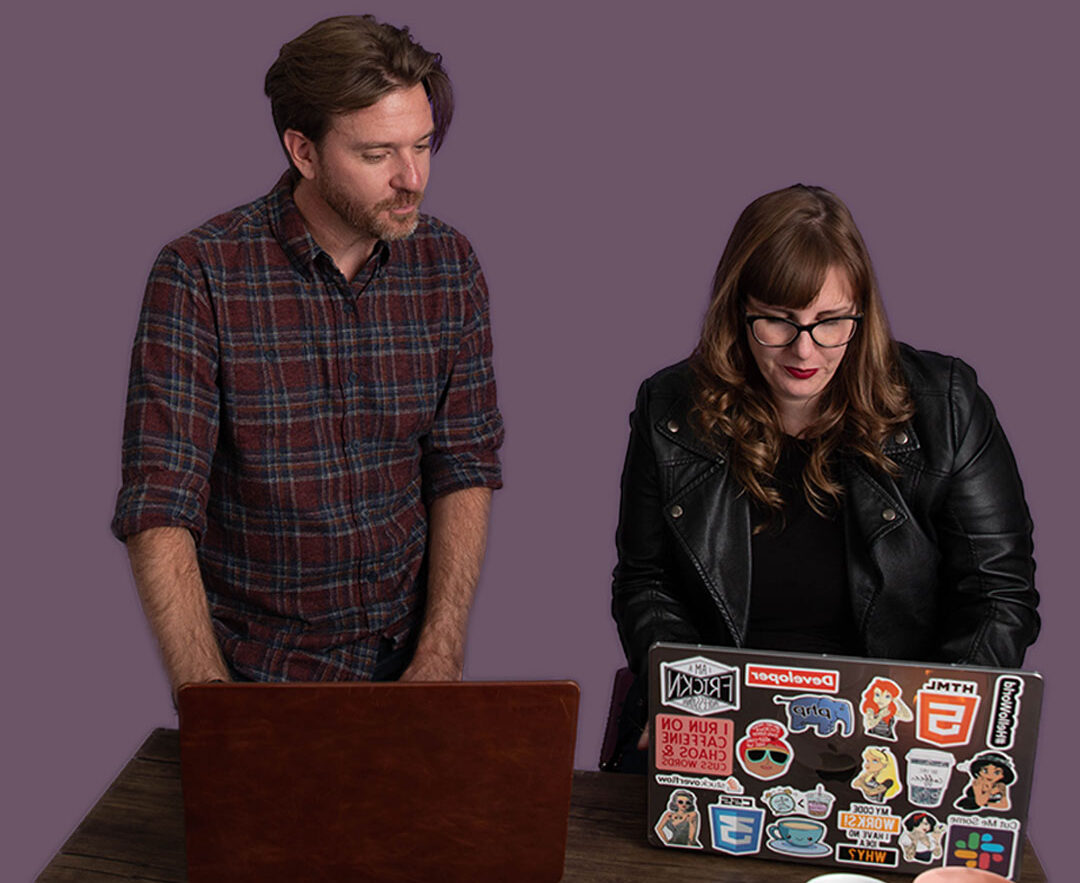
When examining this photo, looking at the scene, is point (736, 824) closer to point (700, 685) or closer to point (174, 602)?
point (700, 685)

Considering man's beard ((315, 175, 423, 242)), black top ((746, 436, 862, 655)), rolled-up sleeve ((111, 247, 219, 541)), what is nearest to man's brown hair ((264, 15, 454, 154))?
man's beard ((315, 175, 423, 242))

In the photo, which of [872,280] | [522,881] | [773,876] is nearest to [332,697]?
[522,881]

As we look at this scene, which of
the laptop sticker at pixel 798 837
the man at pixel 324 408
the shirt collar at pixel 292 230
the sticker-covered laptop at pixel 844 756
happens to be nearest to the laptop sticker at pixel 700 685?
the sticker-covered laptop at pixel 844 756

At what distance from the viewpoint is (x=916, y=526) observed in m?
2.70

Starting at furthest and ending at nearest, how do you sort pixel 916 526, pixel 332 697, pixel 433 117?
pixel 433 117, pixel 916 526, pixel 332 697

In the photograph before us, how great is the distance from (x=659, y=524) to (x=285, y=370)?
87 centimetres

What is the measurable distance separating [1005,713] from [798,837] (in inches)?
15.4

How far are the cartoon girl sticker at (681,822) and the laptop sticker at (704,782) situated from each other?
0.01 meters

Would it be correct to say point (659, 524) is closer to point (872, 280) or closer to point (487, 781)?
point (872, 280)

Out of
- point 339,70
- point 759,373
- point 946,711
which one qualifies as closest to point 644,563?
point 759,373

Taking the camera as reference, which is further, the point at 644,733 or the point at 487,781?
the point at 644,733

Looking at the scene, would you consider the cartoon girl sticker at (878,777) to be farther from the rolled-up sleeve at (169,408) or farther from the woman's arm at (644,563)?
the rolled-up sleeve at (169,408)

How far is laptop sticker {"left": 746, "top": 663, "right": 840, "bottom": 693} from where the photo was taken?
2.05 meters

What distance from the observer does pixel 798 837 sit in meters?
2.14
